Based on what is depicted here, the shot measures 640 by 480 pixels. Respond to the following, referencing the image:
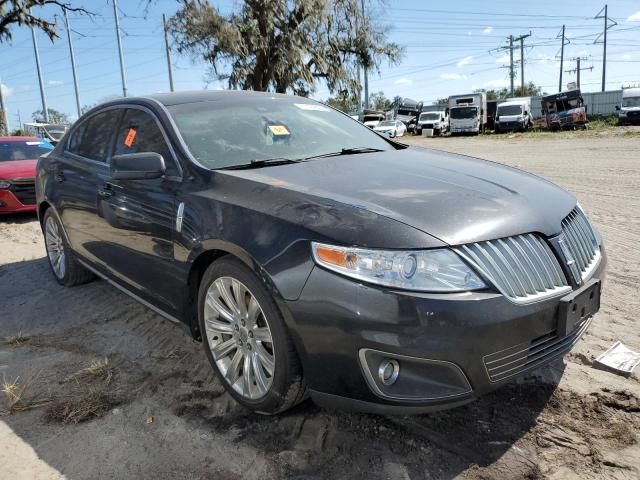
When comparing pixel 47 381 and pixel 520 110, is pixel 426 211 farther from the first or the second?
pixel 520 110

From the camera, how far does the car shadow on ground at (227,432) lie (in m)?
2.35

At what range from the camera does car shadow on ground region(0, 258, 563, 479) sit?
2350 millimetres

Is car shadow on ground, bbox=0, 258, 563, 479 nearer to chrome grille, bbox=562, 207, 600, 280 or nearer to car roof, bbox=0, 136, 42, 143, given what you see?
chrome grille, bbox=562, 207, 600, 280

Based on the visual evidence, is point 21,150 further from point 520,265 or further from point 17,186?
point 520,265

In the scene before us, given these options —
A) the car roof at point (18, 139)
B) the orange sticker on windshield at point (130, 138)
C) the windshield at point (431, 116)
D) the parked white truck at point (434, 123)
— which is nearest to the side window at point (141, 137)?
the orange sticker on windshield at point (130, 138)

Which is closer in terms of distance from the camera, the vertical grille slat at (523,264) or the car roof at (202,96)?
the vertical grille slat at (523,264)

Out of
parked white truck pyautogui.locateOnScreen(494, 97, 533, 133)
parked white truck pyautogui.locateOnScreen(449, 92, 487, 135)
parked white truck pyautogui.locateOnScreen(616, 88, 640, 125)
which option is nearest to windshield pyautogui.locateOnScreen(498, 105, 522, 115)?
parked white truck pyautogui.locateOnScreen(494, 97, 533, 133)

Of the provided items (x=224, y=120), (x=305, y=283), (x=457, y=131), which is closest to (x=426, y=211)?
(x=305, y=283)

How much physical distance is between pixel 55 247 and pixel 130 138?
1979 mm

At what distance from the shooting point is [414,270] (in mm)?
2119

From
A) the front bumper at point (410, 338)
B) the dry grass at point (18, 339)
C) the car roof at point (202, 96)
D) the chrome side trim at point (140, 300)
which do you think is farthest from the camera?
the dry grass at point (18, 339)

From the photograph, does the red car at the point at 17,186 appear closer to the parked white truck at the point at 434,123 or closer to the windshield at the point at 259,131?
the windshield at the point at 259,131

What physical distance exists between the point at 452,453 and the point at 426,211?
3.51ft

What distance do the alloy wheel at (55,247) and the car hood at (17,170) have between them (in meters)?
3.66
